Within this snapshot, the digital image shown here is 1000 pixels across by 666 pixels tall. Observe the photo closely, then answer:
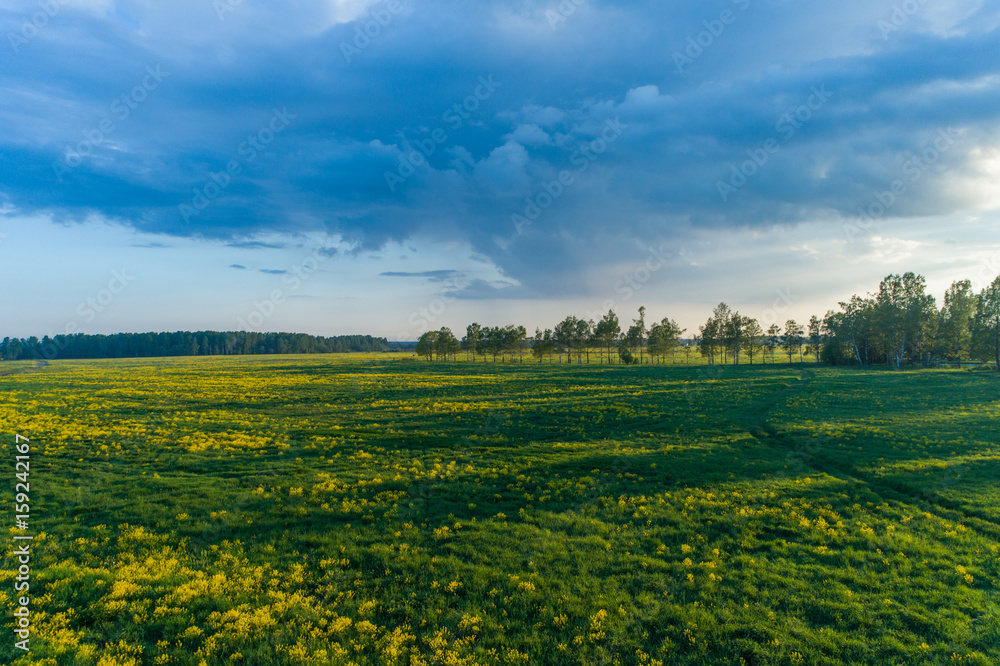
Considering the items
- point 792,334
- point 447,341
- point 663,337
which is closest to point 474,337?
point 447,341

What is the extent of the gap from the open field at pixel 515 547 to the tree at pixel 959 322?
93.2 meters

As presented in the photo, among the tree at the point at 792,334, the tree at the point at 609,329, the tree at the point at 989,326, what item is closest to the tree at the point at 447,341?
the tree at the point at 609,329

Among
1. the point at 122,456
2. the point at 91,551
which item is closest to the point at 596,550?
the point at 91,551

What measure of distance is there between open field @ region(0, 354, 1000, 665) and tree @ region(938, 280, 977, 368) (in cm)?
9324

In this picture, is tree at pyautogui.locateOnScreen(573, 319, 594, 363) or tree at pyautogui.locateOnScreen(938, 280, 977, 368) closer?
tree at pyautogui.locateOnScreen(938, 280, 977, 368)

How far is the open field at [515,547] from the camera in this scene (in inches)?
350

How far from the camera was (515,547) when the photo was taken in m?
13.1

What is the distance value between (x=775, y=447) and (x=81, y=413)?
58780 mm

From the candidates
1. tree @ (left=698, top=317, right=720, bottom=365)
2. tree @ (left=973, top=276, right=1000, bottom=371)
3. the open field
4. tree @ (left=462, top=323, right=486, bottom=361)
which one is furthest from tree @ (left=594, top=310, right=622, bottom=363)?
the open field

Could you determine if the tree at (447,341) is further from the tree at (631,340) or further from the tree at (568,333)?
the tree at (631,340)

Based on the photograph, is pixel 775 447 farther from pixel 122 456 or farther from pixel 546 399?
pixel 122 456

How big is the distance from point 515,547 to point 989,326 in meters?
115

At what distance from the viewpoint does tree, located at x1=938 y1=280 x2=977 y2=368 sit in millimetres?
89875

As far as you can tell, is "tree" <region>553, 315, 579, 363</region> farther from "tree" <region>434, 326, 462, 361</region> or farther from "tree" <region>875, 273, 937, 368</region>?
"tree" <region>875, 273, 937, 368</region>
